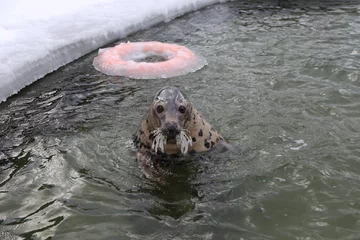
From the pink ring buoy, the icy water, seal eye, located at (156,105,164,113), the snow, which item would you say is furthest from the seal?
the snow

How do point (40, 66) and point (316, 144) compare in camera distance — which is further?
point (40, 66)

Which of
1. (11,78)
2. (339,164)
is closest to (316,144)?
(339,164)

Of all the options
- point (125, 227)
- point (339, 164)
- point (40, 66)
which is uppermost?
point (40, 66)

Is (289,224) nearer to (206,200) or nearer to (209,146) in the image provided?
(206,200)

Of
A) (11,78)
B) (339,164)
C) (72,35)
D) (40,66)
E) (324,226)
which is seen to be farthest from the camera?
(72,35)

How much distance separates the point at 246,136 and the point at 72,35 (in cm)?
460

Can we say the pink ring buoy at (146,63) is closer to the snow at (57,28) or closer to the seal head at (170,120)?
the snow at (57,28)

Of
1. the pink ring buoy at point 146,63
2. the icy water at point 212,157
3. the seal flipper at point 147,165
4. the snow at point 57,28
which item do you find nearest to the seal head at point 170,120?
the seal flipper at point 147,165

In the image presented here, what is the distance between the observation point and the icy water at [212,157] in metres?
3.81

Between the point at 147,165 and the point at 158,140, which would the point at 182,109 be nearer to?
the point at 158,140

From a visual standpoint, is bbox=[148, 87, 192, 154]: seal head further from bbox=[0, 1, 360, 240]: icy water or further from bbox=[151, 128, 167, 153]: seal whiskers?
bbox=[0, 1, 360, 240]: icy water

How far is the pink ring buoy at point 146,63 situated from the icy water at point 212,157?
19 centimetres

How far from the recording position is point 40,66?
7.52 m

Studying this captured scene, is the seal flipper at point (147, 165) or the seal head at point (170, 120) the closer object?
the seal head at point (170, 120)
